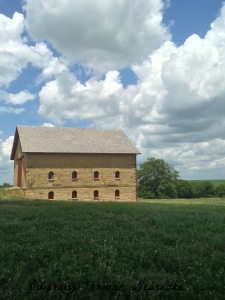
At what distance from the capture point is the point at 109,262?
767cm

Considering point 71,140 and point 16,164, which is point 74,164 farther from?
point 16,164

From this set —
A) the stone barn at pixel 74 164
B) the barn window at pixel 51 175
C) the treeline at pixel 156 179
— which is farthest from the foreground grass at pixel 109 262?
the treeline at pixel 156 179

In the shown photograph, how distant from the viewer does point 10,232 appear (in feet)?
35.2

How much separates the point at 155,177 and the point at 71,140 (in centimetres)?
3251

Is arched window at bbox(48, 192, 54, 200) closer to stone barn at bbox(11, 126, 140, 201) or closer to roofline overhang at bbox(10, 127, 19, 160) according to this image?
stone barn at bbox(11, 126, 140, 201)

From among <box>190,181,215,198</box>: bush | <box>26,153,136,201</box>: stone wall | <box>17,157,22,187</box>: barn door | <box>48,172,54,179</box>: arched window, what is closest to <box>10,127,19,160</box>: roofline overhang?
<box>17,157,22,187</box>: barn door

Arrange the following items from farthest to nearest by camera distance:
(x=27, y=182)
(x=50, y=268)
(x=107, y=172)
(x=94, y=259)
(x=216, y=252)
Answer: (x=107, y=172) < (x=27, y=182) < (x=216, y=252) < (x=94, y=259) < (x=50, y=268)

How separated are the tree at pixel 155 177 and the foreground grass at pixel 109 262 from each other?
182ft

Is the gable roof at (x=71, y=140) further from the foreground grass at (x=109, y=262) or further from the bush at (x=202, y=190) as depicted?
the bush at (x=202, y=190)

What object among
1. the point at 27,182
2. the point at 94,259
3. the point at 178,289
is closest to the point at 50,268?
the point at 94,259

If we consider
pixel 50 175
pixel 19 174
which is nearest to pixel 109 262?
pixel 50 175

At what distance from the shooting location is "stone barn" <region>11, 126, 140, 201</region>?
116 ft

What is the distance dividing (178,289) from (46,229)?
5.99 meters

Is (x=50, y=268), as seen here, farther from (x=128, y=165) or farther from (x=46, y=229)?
(x=128, y=165)
